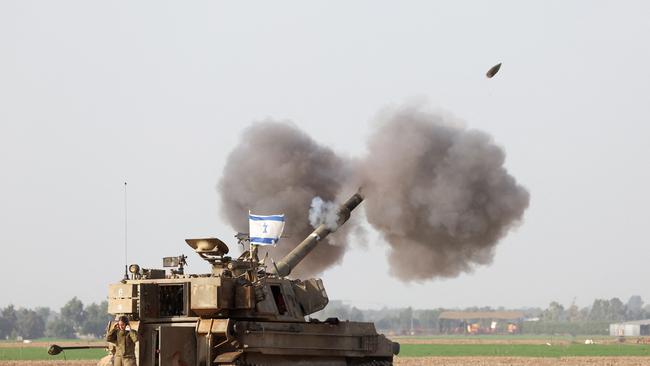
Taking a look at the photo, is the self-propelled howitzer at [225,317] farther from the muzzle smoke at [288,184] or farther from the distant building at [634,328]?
the distant building at [634,328]

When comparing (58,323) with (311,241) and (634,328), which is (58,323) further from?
(311,241)

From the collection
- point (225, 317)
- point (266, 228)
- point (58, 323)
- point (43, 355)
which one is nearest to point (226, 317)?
point (225, 317)

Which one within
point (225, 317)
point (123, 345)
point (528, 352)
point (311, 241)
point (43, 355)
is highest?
point (311, 241)

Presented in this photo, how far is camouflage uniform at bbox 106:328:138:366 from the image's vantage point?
74.3ft

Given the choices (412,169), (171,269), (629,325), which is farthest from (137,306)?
(629,325)

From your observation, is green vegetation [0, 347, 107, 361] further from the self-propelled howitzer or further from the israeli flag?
the self-propelled howitzer

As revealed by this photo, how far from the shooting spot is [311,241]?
30.2 meters

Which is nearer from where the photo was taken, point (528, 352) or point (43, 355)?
point (43, 355)

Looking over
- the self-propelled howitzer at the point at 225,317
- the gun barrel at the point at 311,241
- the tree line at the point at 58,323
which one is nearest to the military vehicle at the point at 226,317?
the self-propelled howitzer at the point at 225,317

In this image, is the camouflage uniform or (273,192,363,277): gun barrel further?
(273,192,363,277): gun barrel

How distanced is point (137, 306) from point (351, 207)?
967cm

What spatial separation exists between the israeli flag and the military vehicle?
5.40 feet

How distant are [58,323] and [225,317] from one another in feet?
413

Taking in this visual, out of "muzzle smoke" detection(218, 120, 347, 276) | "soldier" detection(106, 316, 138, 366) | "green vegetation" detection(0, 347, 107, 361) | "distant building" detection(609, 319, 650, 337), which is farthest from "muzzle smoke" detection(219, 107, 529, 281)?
"distant building" detection(609, 319, 650, 337)
